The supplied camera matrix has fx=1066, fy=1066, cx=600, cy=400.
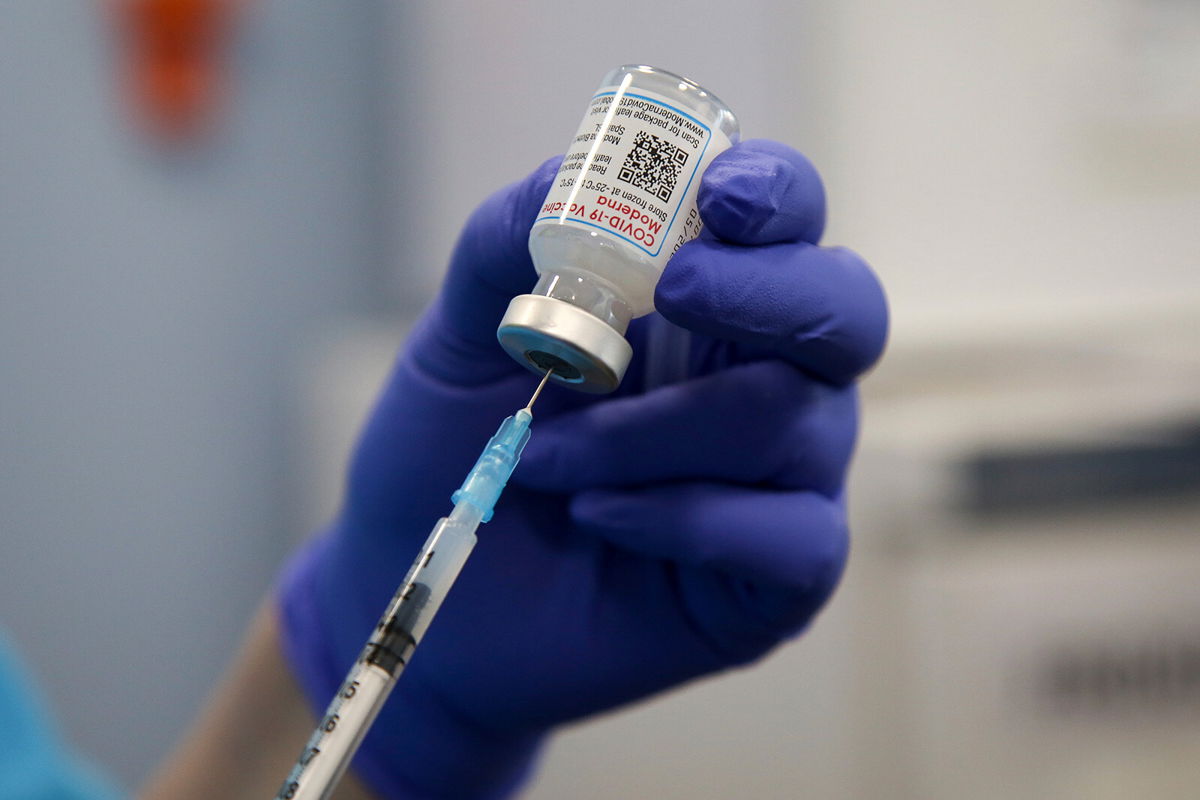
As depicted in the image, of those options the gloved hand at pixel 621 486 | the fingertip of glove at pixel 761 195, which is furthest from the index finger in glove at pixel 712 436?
the fingertip of glove at pixel 761 195

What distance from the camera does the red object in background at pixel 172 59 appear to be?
1845 mm

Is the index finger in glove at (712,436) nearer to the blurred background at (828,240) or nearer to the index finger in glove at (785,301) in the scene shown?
the index finger in glove at (785,301)

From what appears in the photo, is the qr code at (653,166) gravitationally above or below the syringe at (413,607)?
above

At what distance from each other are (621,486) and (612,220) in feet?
0.79

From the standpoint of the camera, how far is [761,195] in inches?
23.2

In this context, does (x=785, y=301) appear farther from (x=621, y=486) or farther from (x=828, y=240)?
(x=828, y=240)

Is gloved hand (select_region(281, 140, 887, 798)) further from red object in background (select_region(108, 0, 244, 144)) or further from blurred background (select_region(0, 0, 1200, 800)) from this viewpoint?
red object in background (select_region(108, 0, 244, 144))

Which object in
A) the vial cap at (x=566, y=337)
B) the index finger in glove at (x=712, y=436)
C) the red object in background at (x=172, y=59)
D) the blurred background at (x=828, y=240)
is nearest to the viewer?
the vial cap at (x=566, y=337)

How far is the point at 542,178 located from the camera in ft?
2.12

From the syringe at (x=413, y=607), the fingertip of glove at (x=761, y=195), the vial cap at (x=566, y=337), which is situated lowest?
the syringe at (x=413, y=607)

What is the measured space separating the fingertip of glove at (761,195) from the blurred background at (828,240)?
0.66 meters

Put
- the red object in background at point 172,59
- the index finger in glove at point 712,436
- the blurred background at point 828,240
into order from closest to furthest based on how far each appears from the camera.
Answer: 1. the index finger in glove at point 712,436
2. the blurred background at point 828,240
3. the red object in background at point 172,59

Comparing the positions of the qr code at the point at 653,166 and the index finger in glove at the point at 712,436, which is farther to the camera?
the index finger in glove at the point at 712,436

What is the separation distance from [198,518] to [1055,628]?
1.46 metres
